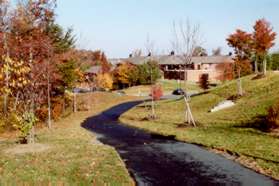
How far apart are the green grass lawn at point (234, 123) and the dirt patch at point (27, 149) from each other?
1099cm

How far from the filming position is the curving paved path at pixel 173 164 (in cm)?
1842

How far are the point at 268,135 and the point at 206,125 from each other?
776 cm

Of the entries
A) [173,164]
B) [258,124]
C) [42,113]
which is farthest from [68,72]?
[173,164]

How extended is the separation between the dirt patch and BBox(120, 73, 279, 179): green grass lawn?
10991 millimetres

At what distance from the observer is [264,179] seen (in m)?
18.4

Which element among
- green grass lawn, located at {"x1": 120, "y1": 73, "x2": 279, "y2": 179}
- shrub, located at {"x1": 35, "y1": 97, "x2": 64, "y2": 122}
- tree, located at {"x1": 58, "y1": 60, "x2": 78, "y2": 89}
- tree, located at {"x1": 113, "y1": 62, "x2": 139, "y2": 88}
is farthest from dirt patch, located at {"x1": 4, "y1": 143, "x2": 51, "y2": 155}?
tree, located at {"x1": 113, "y1": 62, "x2": 139, "y2": 88}

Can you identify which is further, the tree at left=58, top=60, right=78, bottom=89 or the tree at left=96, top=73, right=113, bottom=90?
the tree at left=96, top=73, right=113, bottom=90

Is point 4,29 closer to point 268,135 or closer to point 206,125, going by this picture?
point 206,125

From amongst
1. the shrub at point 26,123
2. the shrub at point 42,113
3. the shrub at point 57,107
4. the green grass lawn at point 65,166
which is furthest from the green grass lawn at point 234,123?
the shrub at point 26,123

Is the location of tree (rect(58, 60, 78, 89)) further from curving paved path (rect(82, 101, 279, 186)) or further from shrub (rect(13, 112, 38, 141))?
shrub (rect(13, 112, 38, 141))

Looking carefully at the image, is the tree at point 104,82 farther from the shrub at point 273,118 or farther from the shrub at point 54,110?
the shrub at point 273,118

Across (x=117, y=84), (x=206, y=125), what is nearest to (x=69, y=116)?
(x=206, y=125)

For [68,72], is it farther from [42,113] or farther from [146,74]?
[146,74]

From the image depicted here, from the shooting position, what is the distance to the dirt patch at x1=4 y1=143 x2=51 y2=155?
23734 millimetres
